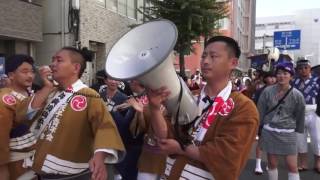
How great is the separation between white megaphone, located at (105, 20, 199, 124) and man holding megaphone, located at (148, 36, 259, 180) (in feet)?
0.25

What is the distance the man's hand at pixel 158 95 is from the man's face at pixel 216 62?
1.40ft

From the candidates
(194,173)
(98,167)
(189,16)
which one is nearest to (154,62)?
(194,173)

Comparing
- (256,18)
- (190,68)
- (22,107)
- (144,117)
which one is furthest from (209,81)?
(256,18)

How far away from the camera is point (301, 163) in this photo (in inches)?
302

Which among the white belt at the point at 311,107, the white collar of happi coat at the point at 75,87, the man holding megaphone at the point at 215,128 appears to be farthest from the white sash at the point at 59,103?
the white belt at the point at 311,107

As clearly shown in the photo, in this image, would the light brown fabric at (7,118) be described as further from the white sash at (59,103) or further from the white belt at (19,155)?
the white sash at (59,103)

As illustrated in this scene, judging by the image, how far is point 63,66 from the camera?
11.4 feet

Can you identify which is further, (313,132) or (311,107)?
(313,132)

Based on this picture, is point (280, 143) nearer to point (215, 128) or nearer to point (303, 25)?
point (215, 128)

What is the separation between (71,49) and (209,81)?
1.28 meters

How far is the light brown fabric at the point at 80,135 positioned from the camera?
3.24 metres

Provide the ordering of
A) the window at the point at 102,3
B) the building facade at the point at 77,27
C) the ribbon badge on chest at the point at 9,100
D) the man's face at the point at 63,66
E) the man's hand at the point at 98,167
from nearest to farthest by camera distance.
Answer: the man's hand at the point at 98,167
the man's face at the point at 63,66
the ribbon badge on chest at the point at 9,100
the building facade at the point at 77,27
the window at the point at 102,3

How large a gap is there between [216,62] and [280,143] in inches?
123

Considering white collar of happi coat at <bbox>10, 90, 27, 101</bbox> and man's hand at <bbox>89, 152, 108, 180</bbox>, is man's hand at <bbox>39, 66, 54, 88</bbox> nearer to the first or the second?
white collar of happi coat at <bbox>10, 90, 27, 101</bbox>
